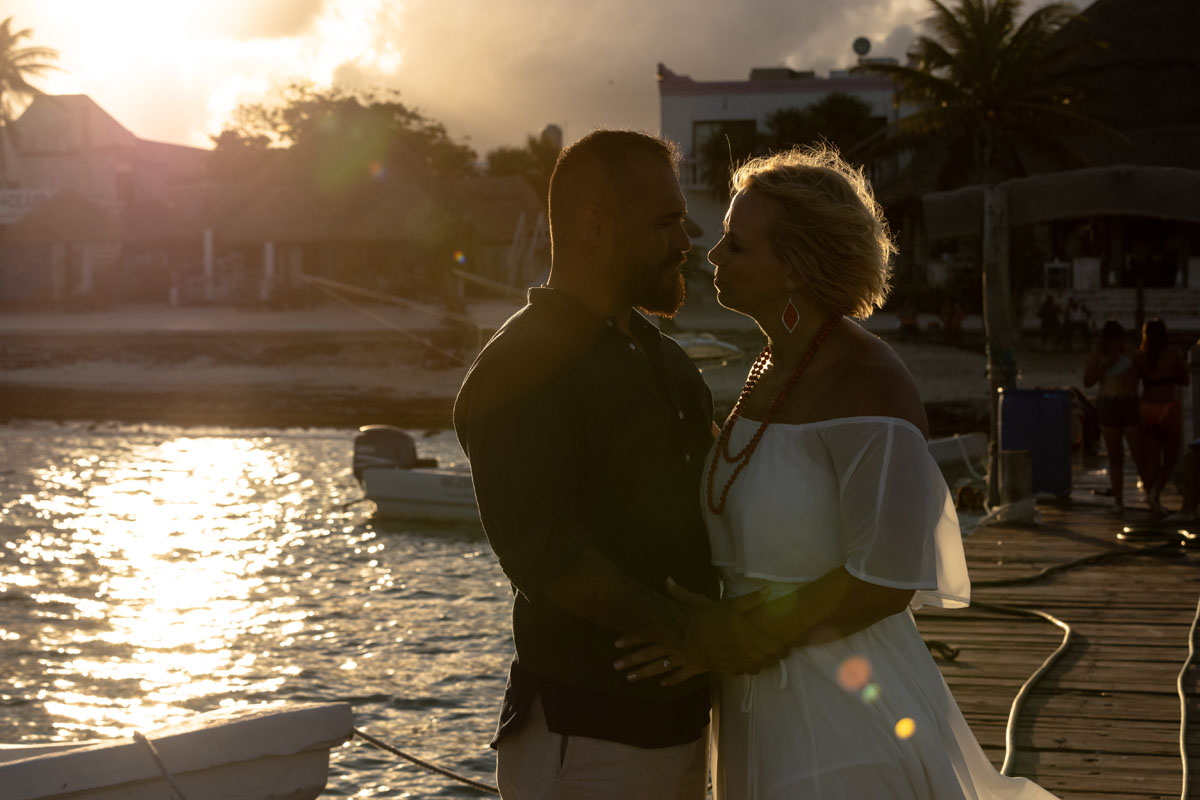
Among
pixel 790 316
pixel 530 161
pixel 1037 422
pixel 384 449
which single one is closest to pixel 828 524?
pixel 790 316

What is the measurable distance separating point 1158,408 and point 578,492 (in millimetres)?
10679

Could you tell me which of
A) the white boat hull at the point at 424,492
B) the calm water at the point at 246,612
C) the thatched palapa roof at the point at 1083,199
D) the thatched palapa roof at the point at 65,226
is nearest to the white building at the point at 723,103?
the thatched palapa roof at the point at 65,226

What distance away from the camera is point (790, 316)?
2863 mm

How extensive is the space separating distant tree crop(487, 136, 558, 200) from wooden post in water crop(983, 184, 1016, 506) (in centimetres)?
4678

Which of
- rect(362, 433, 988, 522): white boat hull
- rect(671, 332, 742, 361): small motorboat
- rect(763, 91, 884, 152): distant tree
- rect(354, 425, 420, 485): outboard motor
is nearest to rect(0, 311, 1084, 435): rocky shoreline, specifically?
rect(671, 332, 742, 361): small motorboat

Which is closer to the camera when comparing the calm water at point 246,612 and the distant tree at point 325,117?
the calm water at point 246,612

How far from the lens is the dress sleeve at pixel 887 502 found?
2.62m

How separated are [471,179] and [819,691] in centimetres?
5189

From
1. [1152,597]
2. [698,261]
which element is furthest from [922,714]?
[698,261]

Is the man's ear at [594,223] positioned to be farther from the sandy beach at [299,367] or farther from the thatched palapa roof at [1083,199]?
the sandy beach at [299,367]

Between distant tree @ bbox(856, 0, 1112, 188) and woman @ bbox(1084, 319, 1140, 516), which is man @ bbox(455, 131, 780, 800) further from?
distant tree @ bbox(856, 0, 1112, 188)

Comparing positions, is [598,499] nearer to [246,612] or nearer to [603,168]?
[603,168]

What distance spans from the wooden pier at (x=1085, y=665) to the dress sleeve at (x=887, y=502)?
107 inches

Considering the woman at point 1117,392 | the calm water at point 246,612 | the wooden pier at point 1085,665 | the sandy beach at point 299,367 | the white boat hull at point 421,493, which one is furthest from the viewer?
the sandy beach at point 299,367
